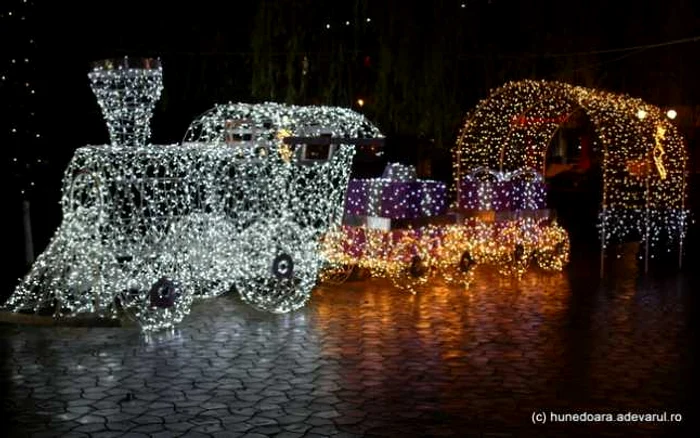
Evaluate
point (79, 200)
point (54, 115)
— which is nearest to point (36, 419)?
point (79, 200)

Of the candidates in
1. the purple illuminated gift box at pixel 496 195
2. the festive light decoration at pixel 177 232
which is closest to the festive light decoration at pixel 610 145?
the purple illuminated gift box at pixel 496 195

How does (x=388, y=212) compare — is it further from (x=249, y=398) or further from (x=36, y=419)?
(x=36, y=419)

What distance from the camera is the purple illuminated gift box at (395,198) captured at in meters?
11.6

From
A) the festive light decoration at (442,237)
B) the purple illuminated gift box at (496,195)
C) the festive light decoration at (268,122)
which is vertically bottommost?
the festive light decoration at (442,237)

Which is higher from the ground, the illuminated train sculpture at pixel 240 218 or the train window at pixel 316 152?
the train window at pixel 316 152

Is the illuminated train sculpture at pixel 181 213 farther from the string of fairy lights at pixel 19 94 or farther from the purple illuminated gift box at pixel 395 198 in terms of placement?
the string of fairy lights at pixel 19 94

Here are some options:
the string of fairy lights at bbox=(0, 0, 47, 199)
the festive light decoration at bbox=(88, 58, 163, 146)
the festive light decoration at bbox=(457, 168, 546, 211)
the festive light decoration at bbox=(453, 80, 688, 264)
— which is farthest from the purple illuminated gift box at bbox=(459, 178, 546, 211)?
the string of fairy lights at bbox=(0, 0, 47, 199)

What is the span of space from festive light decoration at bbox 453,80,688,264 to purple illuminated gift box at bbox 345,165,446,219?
1477 mm

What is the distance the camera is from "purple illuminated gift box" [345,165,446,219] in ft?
38.1

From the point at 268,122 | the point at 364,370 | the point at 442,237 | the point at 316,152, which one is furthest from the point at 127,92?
the point at 442,237

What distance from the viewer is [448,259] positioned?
12.3 meters

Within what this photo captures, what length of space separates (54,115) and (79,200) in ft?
21.2

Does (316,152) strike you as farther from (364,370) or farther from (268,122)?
(364,370)

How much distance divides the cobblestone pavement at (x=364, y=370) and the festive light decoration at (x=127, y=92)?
2182 mm
